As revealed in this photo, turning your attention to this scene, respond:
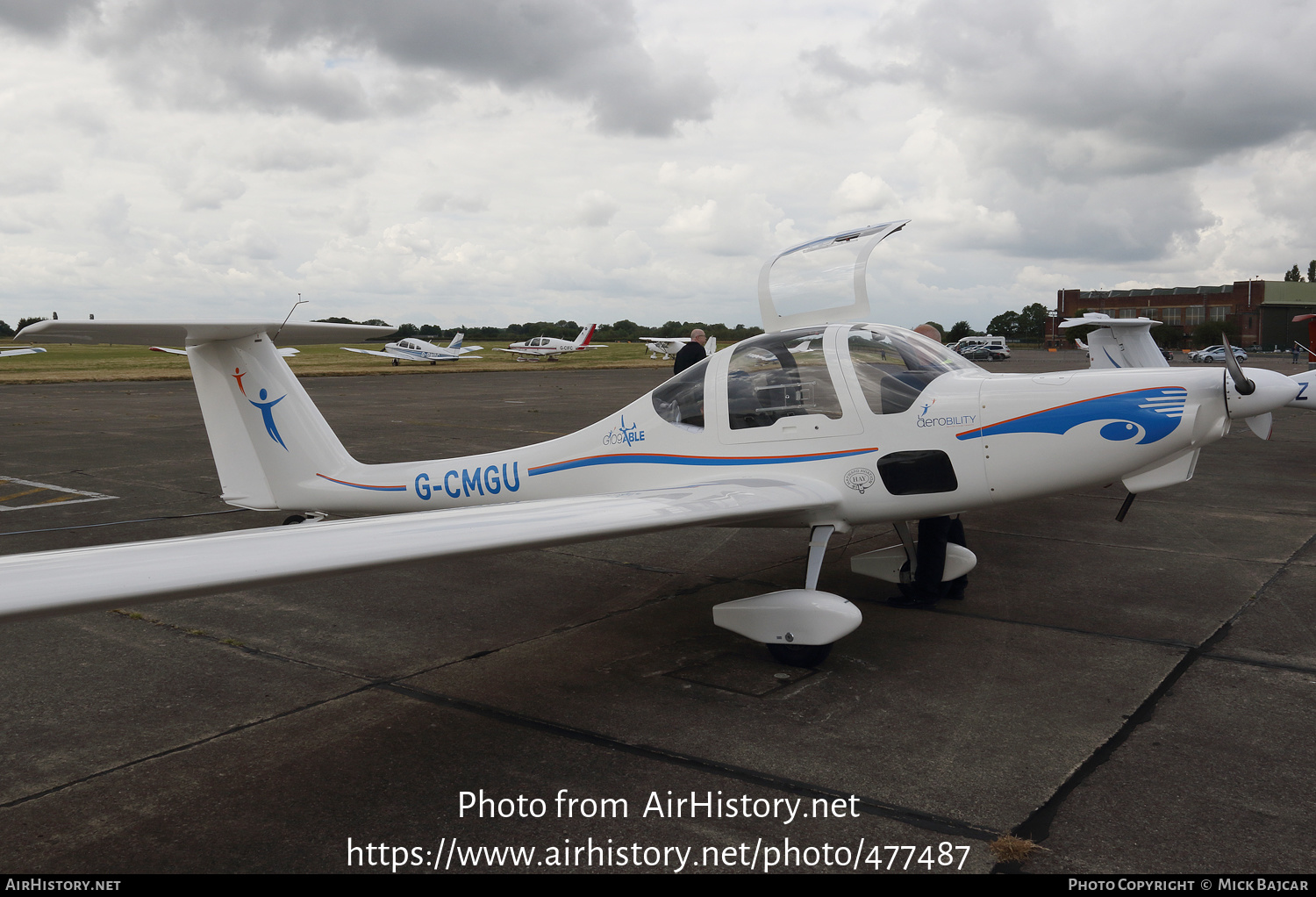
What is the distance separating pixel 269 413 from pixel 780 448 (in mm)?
3778

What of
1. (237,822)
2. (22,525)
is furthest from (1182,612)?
(22,525)

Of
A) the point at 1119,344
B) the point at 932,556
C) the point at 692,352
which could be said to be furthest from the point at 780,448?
the point at 1119,344

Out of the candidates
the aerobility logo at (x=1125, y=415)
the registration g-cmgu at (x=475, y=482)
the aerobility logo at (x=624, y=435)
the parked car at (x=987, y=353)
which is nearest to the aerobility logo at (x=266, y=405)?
the registration g-cmgu at (x=475, y=482)

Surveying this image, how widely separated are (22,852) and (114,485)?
378 inches

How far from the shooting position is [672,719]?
4.27 metres

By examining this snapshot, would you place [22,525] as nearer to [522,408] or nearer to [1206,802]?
[1206,802]

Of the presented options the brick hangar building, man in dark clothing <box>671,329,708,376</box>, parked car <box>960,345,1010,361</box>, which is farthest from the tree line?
man in dark clothing <box>671,329,708,376</box>

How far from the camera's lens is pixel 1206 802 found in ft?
11.2

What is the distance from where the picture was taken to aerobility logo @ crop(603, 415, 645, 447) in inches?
238

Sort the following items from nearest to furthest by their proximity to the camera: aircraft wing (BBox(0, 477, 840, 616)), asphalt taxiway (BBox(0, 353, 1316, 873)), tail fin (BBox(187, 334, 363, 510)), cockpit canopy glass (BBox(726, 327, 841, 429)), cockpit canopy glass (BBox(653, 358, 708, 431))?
aircraft wing (BBox(0, 477, 840, 616)) < asphalt taxiway (BBox(0, 353, 1316, 873)) < cockpit canopy glass (BBox(726, 327, 841, 429)) < cockpit canopy glass (BBox(653, 358, 708, 431)) < tail fin (BBox(187, 334, 363, 510))

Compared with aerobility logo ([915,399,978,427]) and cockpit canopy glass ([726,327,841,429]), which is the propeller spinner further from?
cockpit canopy glass ([726,327,841,429])

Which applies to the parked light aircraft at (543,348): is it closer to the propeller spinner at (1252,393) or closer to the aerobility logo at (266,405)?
the aerobility logo at (266,405)

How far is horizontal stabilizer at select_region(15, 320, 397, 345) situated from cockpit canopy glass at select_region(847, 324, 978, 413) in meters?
3.30

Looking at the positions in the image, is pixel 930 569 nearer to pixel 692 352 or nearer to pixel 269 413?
pixel 269 413
